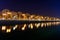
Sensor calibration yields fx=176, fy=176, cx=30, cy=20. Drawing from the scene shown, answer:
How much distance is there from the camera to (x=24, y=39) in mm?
15305

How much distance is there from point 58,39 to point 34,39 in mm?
2072

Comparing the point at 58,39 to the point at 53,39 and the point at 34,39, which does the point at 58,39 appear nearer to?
the point at 53,39

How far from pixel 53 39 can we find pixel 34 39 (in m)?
1.65

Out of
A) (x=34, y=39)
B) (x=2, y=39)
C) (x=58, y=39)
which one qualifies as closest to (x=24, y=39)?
(x=34, y=39)

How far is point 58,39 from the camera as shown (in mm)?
15180

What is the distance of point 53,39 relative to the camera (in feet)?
49.0

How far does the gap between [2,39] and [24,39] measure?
1.93 metres

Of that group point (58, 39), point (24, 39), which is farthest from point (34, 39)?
point (58, 39)

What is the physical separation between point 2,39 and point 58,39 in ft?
15.7

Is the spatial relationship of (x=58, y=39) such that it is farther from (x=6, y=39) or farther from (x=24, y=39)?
(x=6, y=39)

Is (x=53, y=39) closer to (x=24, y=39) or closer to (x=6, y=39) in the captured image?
(x=24, y=39)

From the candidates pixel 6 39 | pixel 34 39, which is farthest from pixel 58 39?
pixel 6 39

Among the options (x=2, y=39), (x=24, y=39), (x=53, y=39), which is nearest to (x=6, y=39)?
(x=2, y=39)

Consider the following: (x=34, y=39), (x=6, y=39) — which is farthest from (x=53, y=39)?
(x=6, y=39)
